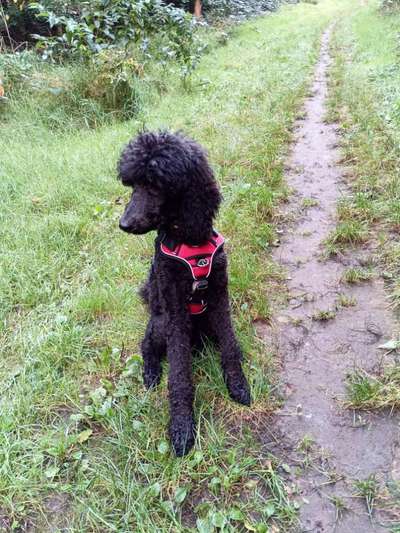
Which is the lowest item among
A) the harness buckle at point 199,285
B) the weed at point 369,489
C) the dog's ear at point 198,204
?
the weed at point 369,489

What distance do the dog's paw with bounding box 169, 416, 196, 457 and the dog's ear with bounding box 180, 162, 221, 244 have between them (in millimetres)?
867

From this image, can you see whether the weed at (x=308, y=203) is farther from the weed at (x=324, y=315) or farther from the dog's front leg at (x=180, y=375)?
the dog's front leg at (x=180, y=375)

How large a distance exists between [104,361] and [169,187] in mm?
1181

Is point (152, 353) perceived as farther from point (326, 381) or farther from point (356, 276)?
point (356, 276)

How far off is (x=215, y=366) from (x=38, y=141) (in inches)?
173

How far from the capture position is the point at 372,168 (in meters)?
4.24

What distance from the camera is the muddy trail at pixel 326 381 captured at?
1773 millimetres

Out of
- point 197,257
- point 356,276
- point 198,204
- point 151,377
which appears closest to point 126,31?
point 356,276

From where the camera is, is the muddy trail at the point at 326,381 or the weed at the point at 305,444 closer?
the muddy trail at the point at 326,381

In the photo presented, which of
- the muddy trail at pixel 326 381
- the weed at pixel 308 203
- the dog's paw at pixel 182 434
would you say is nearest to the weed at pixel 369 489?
the muddy trail at pixel 326 381

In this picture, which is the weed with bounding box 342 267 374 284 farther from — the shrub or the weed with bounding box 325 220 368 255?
the shrub

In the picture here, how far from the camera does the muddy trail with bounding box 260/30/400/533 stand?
1773mm

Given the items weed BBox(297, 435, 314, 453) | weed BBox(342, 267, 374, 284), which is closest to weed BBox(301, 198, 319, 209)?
weed BBox(342, 267, 374, 284)

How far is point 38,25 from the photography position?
10188 mm
